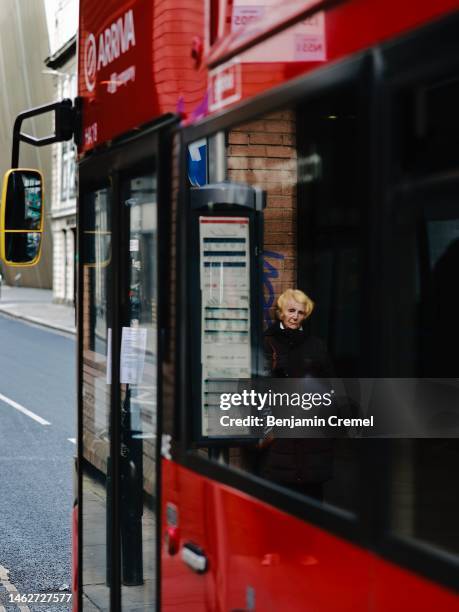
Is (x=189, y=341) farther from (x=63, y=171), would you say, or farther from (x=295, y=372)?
(x=63, y=171)

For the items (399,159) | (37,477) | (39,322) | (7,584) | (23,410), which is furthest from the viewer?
(39,322)

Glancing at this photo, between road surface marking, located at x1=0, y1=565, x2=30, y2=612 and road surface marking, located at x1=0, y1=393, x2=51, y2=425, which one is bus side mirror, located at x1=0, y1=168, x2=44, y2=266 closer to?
road surface marking, located at x1=0, y1=565, x2=30, y2=612

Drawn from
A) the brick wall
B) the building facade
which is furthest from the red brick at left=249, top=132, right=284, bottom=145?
the building facade

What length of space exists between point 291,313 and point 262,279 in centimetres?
12

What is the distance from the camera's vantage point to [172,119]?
3045 millimetres

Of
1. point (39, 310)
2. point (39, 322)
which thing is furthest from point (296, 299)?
point (39, 310)

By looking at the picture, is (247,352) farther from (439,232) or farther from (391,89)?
(391,89)

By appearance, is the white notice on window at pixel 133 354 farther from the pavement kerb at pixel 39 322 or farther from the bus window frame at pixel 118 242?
the pavement kerb at pixel 39 322

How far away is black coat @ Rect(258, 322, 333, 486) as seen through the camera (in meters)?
2.60

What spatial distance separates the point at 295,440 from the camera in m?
2.76

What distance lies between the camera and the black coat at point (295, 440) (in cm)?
260

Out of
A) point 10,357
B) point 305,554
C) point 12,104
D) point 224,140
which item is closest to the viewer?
point 305,554

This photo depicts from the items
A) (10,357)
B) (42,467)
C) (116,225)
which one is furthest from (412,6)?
(10,357)

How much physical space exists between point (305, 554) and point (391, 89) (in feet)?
3.14
